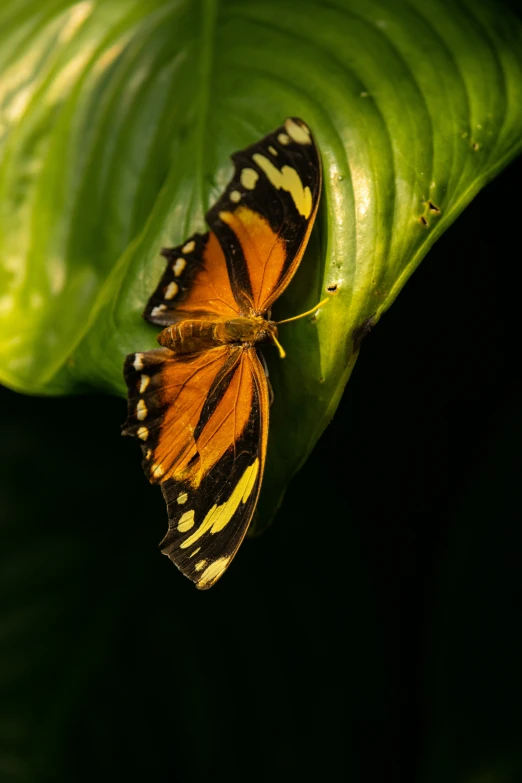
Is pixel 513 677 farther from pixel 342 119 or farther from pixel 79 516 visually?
pixel 342 119

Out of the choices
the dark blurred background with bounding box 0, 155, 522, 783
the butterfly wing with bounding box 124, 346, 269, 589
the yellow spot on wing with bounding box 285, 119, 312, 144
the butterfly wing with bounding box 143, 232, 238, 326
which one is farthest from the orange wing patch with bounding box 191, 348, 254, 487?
the dark blurred background with bounding box 0, 155, 522, 783

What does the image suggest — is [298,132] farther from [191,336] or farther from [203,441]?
[203,441]

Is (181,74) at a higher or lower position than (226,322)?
higher

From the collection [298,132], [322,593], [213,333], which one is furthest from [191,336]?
[322,593]

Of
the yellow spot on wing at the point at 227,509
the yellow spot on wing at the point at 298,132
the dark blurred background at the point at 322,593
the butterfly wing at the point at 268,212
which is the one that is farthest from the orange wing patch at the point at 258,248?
the dark blurred background at the point at 322,593

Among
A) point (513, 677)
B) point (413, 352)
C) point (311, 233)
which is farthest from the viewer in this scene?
point (413, 352)

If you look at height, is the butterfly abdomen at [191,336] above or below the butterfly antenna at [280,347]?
above

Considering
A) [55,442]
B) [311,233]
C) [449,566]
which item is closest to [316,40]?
[311,233]

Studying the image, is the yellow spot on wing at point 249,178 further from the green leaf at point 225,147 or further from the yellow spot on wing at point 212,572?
the yellow spot on wing at point 212,572
